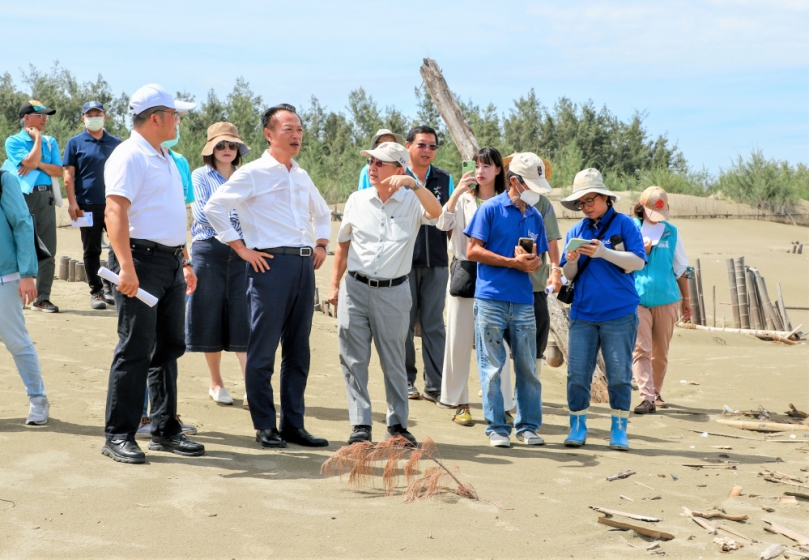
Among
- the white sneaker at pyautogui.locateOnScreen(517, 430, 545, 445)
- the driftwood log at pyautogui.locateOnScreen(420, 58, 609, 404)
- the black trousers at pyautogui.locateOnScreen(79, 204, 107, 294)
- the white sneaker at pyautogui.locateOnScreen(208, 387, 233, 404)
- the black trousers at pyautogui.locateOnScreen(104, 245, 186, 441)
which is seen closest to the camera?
the black trousers at pyautogui.locateOnScreen(104, 245, 186, 441)

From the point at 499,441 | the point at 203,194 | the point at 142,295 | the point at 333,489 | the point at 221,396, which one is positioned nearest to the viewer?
the point at 333,489

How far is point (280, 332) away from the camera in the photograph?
5441 mm

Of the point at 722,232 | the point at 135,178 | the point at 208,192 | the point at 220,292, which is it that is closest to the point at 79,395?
the point at 220,292

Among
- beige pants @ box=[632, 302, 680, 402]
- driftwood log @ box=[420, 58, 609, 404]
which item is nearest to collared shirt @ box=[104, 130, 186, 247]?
beige pants @ box=[632, 302, 680, 402]

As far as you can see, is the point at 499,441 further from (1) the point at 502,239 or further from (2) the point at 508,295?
(1) the point at 502,239

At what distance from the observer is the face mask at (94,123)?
892cm

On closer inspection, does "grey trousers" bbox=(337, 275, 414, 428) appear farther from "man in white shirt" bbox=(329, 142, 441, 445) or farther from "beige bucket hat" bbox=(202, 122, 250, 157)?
"beige bucket hat" bbox=(202, 122, 250, 157)

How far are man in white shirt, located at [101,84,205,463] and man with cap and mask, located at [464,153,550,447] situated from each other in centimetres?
201

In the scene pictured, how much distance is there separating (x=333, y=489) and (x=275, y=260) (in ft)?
5.01

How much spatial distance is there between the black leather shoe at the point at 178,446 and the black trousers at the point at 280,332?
476 millimetres

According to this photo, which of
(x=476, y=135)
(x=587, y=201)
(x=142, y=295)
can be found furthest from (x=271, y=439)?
(x=476, y=135)

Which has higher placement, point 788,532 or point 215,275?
point 215,275

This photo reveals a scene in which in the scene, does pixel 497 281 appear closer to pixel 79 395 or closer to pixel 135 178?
pixel 135 178

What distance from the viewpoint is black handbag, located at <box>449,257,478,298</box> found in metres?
6.51
